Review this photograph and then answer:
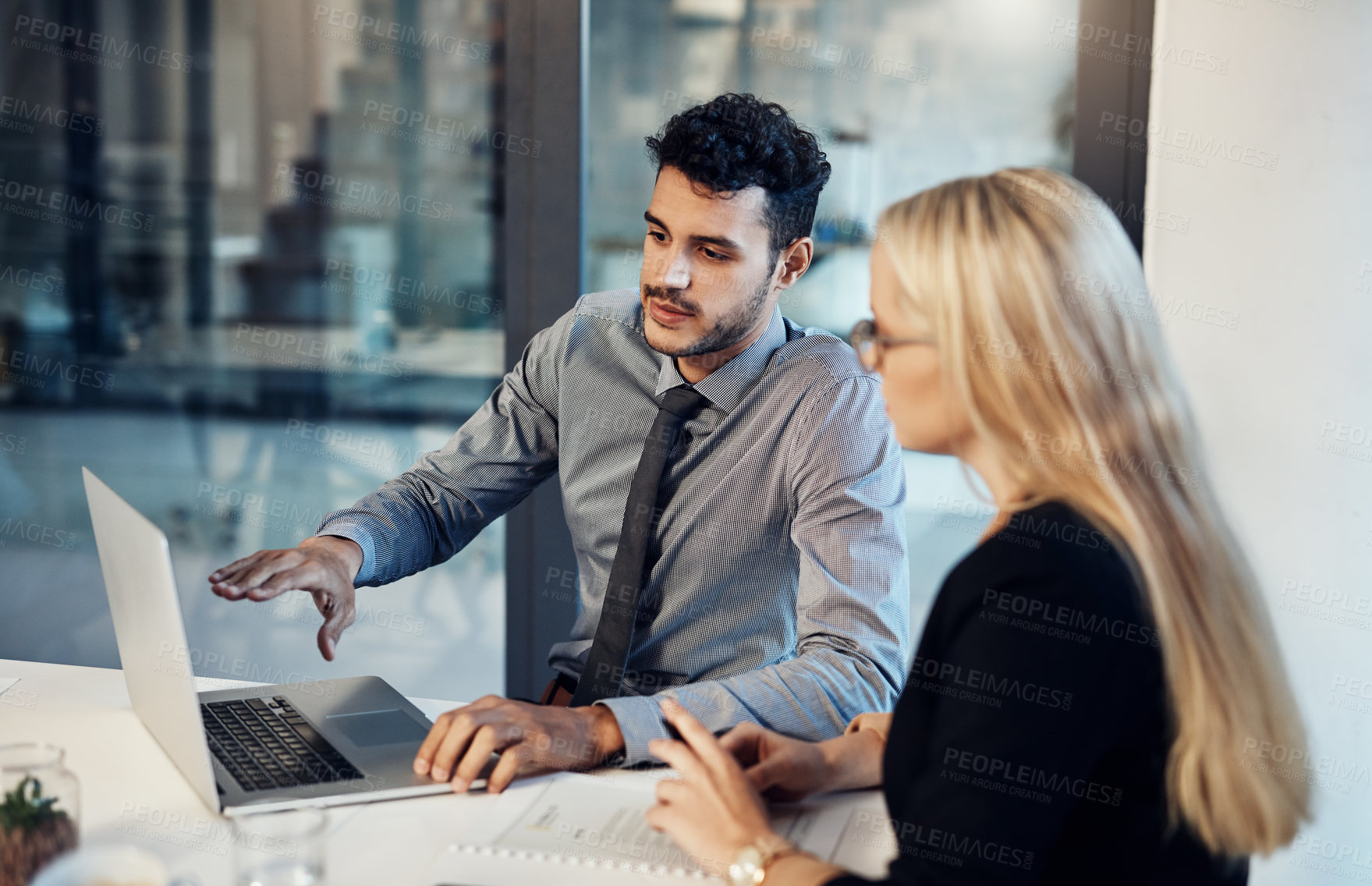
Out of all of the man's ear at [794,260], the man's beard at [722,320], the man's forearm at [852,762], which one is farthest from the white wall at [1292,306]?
the man's forearm at [852,762]

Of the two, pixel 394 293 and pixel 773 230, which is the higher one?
pixel 773 230

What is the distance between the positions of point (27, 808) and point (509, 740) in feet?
1.53

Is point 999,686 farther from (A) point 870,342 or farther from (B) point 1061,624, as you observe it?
(A) point 870,342

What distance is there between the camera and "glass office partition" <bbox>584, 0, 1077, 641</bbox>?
243 cm

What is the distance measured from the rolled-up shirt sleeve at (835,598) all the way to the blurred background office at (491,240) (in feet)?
2.74

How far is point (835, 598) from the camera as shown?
1544 millimetres

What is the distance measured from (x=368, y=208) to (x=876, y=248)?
1.88 meters

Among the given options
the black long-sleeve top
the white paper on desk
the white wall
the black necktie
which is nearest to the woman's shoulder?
the black long-sleeve top

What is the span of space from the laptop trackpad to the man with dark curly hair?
0.15 metres

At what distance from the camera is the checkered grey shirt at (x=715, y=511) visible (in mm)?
1505

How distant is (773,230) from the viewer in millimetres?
1812

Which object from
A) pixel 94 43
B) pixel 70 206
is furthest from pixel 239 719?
pixel 94 43

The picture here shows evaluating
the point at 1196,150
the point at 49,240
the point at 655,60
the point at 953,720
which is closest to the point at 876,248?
the point at 953,720

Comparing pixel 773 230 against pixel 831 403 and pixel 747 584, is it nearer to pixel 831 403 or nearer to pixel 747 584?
pixel 831 403
